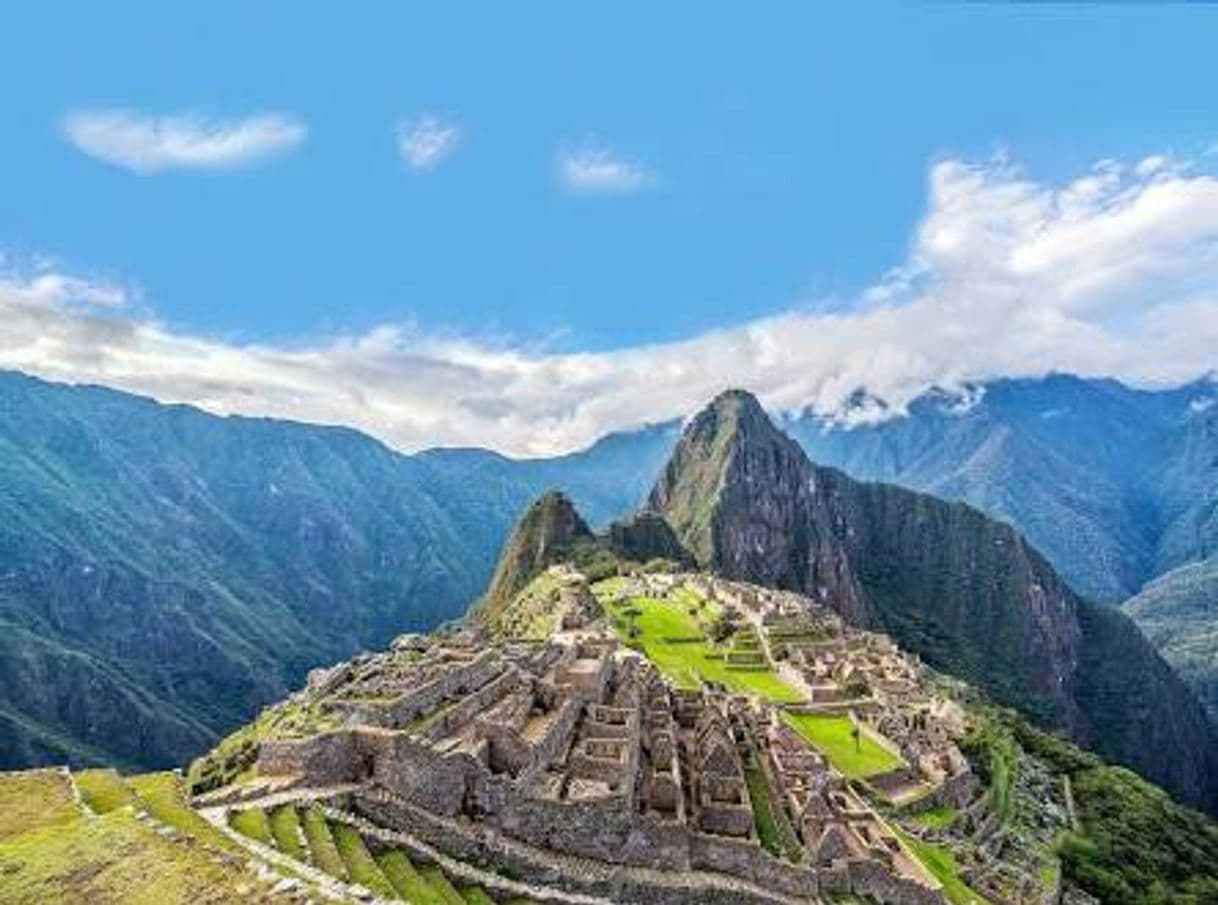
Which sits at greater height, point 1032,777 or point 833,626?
point 833,626

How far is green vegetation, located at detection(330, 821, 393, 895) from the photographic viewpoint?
88.6 feet

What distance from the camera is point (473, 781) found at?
3488 centimetres

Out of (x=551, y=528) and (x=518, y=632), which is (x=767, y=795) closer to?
(x=518, y=632)

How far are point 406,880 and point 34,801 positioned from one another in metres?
9.78

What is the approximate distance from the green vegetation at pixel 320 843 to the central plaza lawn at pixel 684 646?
40520 mm

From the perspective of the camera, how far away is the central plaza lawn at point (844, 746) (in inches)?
2477

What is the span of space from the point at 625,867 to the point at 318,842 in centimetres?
1121

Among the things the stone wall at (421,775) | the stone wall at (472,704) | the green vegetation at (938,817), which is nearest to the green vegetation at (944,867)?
the green vegetation at (938,817)

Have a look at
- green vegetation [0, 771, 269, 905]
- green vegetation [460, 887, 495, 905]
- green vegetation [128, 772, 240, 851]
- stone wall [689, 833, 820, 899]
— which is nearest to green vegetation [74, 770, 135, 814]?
green vegetation [128, 772, 240, 851]

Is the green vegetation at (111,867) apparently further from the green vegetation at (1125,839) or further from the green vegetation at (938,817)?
the green vegetation at (1125,839)

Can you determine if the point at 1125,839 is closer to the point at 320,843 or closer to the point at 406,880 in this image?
the point at 406,880

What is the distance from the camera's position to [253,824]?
2889cm

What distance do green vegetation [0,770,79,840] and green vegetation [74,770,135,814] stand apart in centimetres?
→ 42

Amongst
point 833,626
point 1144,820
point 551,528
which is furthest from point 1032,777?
point 551,528
